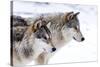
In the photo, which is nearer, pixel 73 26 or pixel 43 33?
pixel 43 33

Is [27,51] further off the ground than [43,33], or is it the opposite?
[43,33]

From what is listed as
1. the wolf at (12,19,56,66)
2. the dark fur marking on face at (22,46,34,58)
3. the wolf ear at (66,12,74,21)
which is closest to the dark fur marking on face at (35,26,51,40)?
the wolf at (12,19,56,66)

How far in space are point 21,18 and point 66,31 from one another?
56cm

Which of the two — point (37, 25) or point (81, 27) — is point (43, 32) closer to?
point (37, 25)

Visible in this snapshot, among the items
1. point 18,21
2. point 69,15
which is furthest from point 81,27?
point 18,21

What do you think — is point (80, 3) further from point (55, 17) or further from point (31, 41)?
point (31, 41)

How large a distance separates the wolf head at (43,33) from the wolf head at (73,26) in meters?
0.28

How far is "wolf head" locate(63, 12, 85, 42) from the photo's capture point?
2.36 m

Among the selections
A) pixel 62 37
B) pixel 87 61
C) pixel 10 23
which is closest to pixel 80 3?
pixel 62 37

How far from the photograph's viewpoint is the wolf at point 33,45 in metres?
2.14

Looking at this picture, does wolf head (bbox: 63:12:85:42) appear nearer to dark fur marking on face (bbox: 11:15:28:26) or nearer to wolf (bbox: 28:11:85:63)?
wolf (bbox: 28:11:85:63)

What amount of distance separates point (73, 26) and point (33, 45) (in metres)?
0.55

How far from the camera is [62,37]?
2.32 meters

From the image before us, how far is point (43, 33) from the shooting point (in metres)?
2.24
